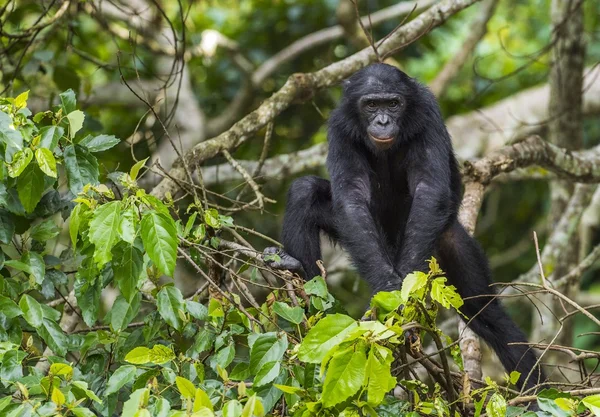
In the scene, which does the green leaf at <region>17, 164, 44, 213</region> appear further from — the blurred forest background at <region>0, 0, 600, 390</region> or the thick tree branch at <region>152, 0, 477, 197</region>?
the blurred forest background at <region>0, 0, 600, 390</region>

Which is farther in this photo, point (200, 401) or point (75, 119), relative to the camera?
point (75, 119)

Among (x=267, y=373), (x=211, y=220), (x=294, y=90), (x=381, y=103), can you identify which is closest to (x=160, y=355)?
(x=267, y=373)

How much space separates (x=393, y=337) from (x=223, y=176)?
515 cm

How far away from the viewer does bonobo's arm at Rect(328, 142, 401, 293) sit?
508 centimetres

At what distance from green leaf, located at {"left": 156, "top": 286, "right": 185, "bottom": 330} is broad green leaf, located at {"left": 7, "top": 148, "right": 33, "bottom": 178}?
870mm

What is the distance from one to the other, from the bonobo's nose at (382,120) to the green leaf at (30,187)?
92.7 inches

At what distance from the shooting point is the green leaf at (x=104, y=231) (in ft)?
11.2

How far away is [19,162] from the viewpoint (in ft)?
12.6

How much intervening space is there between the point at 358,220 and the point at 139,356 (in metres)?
2.12

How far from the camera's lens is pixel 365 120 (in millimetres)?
5750

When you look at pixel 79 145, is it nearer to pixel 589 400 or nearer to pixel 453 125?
pixel 589 400

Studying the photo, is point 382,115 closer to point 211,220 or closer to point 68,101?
point 211,220

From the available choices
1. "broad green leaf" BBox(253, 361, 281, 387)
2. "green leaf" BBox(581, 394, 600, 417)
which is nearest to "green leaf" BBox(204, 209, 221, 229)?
"broad green leaf" BBox(253, 361, 281, 387)

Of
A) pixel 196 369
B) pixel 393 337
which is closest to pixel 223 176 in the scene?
pixel 196 369
